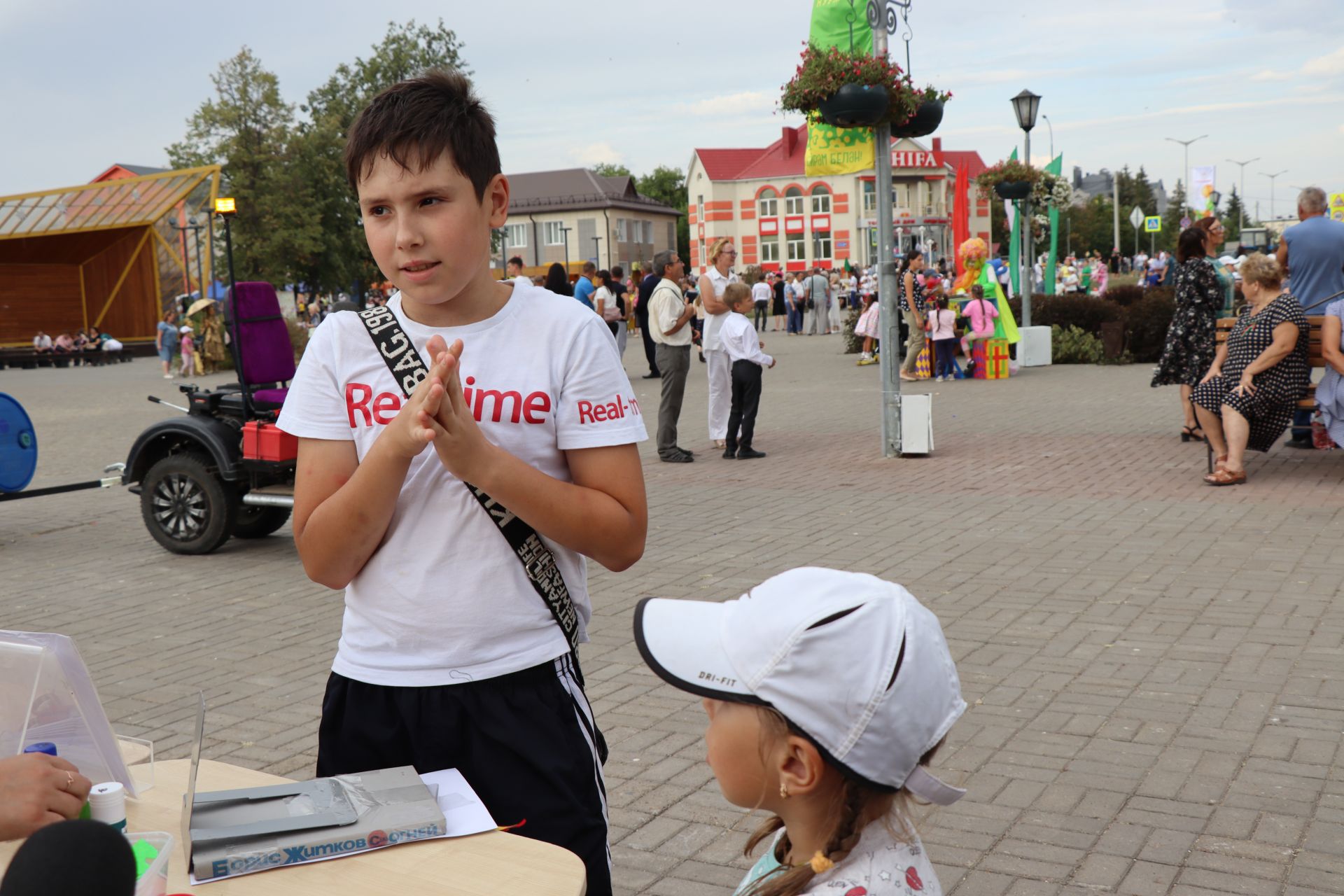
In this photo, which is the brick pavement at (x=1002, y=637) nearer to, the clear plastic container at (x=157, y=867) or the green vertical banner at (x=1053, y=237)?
the clear plastic container at (x=157, y=867)

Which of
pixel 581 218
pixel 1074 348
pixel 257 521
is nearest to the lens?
pixel 257 521

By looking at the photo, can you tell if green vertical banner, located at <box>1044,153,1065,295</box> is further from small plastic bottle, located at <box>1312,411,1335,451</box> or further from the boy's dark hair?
the boy's dark hair

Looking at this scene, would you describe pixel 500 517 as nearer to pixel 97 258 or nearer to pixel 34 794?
pixel 34 794

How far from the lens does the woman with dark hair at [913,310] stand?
754 inches

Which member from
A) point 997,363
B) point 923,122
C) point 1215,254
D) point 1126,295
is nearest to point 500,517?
point 923,122

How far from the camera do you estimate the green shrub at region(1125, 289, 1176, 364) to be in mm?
20250

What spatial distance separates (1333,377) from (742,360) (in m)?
4.93

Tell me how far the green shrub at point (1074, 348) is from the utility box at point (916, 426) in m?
10.2

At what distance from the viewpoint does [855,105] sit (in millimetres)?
10844

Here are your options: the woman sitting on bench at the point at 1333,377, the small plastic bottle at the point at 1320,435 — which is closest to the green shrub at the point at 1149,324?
the small plastic bottle at the point at 1320,435

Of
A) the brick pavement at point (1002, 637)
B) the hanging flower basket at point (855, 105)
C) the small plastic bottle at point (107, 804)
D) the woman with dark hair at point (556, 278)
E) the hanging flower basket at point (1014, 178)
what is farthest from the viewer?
the hanging flower basket at point (1014, 178)

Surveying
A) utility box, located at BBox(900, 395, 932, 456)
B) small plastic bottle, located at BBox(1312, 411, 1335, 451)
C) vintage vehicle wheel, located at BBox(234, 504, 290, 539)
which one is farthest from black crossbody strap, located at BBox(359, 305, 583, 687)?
utility box, located at BBox(900, 395, 932, 456)

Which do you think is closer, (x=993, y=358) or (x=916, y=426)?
(x=916, y=426)

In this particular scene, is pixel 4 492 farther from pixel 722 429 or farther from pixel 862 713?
pixel 862 713
